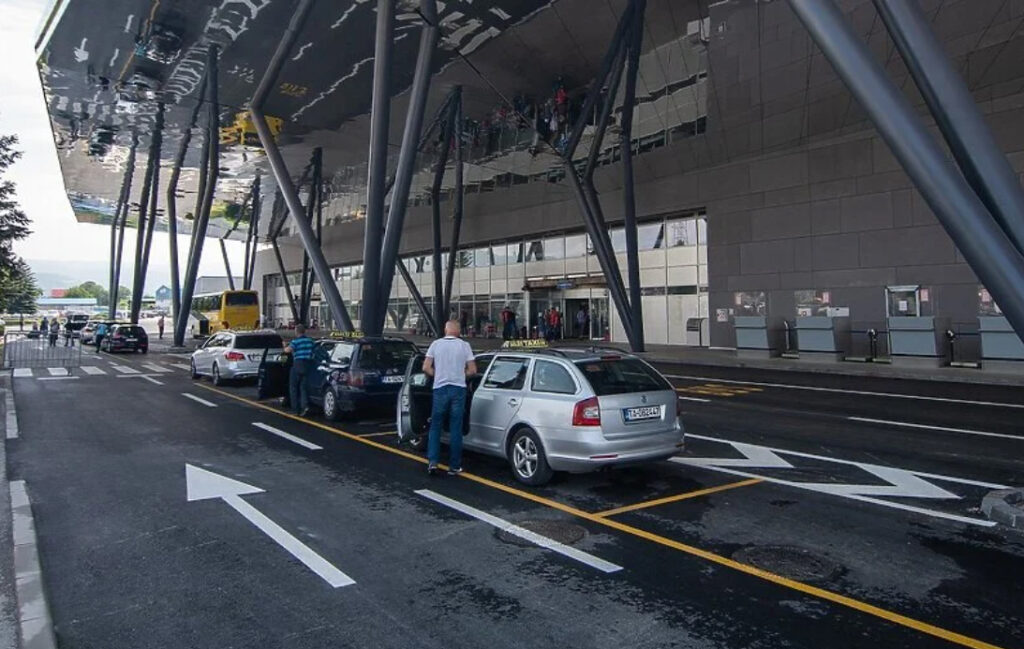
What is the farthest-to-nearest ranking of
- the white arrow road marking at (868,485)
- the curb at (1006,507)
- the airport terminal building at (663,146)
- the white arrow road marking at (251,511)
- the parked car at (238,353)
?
the airport terminal building at (663,146) → the parked car at (238,353) → the white arrow road marking at (868,485) → the curb at (1006,507) → the white arrow road marking at (251,511)

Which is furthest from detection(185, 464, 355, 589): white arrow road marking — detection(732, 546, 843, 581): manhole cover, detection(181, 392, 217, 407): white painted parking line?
detection(181, 392, 217, 407): white painted parking line

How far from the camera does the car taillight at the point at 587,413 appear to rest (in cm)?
689

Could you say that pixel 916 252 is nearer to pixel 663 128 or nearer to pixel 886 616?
pixel 663 128

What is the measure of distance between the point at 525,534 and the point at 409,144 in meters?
16.7

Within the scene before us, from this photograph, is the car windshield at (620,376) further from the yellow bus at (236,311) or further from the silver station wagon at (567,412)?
the yellow bus at (236,311)

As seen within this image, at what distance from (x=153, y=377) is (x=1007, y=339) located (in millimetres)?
25336

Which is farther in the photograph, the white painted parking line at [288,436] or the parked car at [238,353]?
the parked car at [238,353]

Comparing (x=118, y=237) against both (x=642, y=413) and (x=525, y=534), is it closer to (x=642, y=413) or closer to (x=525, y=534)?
(x=642, y=413)

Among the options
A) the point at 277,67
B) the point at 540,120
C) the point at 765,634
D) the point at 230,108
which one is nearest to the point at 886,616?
the point at 765,634

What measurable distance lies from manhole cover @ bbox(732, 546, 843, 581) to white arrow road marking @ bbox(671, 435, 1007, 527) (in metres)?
1.95

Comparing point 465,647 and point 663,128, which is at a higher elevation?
point 663,128

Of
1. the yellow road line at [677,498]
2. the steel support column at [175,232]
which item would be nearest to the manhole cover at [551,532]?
the yellow road line at [677,498]

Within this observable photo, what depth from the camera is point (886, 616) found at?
408cm

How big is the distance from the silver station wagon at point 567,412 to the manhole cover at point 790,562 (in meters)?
1.90
